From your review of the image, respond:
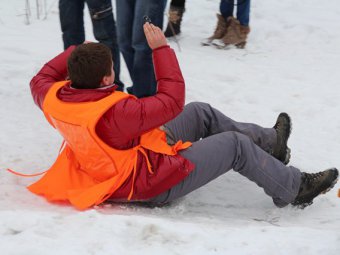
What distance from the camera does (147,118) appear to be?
2.49 metres

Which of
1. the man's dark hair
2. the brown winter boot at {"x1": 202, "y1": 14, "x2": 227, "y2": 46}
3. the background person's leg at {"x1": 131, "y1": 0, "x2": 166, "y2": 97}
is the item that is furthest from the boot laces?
the man's dark hair

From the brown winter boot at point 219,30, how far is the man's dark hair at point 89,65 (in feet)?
11.9

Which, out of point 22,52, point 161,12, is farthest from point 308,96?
point 22,52

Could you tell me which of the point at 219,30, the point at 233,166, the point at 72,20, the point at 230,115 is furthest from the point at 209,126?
the point at 219,30

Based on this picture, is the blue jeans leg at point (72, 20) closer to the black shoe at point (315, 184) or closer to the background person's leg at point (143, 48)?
the background person's leg at point (143, 48)

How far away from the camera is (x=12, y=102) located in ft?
13.5

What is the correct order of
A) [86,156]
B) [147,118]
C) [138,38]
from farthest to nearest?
[138,38]
[86,156]
[147,118]

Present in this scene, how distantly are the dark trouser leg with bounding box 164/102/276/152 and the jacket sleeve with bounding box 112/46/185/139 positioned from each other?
586 mm

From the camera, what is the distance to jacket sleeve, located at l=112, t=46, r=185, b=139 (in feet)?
8.13

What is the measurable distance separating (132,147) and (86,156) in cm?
24

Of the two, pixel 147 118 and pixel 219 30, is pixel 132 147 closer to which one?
pixel 147 118

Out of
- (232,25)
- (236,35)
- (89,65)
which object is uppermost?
(89,65)

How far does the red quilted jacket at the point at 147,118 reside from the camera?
2.49 metres

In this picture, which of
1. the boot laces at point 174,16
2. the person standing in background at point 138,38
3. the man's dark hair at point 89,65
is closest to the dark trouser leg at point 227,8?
the boot laces at point 174,16
